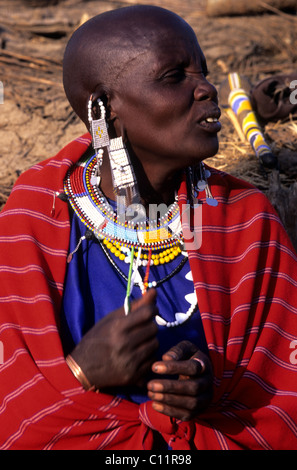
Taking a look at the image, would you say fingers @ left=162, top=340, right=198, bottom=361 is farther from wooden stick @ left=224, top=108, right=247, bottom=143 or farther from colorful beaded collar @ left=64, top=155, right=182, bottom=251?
wooden stick @ left=224, top=108, right=247, bottom=143

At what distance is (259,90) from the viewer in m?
4.94

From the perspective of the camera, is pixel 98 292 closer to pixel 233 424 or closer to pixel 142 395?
pixel 142 395

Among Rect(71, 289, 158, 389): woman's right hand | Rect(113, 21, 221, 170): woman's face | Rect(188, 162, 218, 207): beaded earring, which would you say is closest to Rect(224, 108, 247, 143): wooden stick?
Rect(188, 162, 218, 207): beaded earring

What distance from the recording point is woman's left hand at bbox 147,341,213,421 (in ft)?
6.78

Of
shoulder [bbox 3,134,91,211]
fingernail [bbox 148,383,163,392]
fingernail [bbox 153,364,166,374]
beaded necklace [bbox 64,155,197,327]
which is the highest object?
shoulder [bbox 3,134,91,211]

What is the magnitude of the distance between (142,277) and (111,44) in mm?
942

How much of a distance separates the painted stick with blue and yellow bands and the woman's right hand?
2418mm

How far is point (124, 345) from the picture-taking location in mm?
Answer: 2090

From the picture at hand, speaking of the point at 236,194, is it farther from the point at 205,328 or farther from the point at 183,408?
the point at 183,408

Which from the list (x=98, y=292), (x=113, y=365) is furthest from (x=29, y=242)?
(x=113, y=365)

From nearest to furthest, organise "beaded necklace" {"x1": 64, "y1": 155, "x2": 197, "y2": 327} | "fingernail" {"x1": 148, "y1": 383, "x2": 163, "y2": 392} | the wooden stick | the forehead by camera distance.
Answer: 1. "fingernail" {"x1": 148, "y1": 383, "x2": 163, "y2": 392}
2. the forehead
3. "beaded necklace" {"x1": 64, "y1": 155, "x2": 197, "y2": 327}
4. the wooden stick

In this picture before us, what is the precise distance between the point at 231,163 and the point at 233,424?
2.43m

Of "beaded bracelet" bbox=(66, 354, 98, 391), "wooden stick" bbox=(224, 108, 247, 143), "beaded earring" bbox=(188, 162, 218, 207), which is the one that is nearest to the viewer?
"beaded bracelet" bbox=(66, 354, 98, 391)

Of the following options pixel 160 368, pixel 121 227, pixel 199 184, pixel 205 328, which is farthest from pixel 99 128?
pixel 160 368
